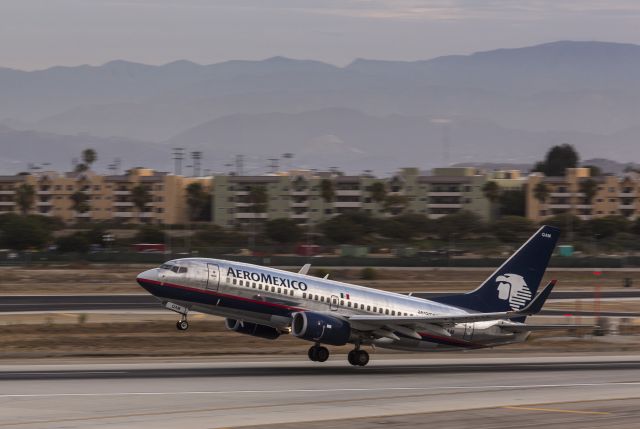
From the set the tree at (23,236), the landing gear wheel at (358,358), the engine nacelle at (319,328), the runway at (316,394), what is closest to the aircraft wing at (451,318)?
the engine nacelle at (319,328)

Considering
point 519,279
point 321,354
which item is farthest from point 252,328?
point 519,279

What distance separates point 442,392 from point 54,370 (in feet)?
51.4

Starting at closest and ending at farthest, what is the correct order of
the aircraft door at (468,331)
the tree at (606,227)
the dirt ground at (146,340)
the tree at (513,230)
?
the aircraft door at (468,331) → the dirt ground at (146,340) → the tree at (513,230) → the tree at (606,227)

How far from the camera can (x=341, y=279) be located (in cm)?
10769

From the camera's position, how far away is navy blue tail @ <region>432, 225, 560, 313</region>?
1901 inches

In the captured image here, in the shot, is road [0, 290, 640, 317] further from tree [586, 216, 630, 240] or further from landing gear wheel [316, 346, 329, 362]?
tree [586, 216, 630, 240]

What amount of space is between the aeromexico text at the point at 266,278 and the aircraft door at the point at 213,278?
0.51 m

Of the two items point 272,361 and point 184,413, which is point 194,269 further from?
point 184,413

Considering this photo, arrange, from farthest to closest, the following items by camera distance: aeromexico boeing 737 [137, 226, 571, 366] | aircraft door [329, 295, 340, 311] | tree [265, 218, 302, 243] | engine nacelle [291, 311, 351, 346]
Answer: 1. tree [265, 218, 302, 243]
2. aircraft door [329, 295, 340, 311]
3. aeromexico boeing 737 [137, 226, 571, 366]
4. engine nacelle [291, 311, 351, 346]

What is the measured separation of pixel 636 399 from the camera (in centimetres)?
3656

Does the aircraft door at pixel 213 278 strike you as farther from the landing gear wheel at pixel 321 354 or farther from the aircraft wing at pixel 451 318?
the aircraft wing at pixel 451 318

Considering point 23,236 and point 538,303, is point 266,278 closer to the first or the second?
point 538,303

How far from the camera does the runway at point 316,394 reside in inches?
1214

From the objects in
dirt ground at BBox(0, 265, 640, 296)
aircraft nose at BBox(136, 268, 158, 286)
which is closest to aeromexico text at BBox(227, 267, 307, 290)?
aircraft nose at BBox(136, 268, 158, 286)
